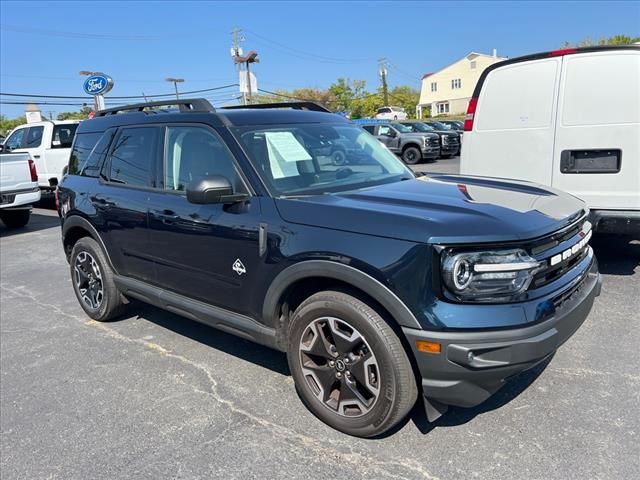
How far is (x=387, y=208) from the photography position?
267 cm

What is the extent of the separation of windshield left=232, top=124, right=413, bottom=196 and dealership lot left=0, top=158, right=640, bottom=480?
140cm

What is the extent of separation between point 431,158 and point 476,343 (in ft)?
62.2

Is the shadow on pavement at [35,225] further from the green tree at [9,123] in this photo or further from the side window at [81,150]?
the green tree at [9,123]

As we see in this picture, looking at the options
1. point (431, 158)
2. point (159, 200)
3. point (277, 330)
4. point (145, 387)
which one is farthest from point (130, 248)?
point (431, 158)

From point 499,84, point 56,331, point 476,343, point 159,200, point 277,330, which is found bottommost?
point 56,331

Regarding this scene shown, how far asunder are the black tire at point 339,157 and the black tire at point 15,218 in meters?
9.83

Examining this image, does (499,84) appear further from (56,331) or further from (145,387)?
(56,331)

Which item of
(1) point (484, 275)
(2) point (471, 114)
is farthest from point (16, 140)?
(1) point (484, 275)

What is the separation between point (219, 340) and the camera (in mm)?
4219

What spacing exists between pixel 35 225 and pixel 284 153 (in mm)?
10160

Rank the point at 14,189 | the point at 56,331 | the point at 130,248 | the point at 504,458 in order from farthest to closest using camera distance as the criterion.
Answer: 1. the point at 14,189
2. the point at 56,331
3. the point at 130,248
4. the point at 504,458

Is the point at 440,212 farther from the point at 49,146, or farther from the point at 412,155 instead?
the point at 412,155

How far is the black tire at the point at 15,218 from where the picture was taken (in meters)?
11.0

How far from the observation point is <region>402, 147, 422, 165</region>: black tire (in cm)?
2011
